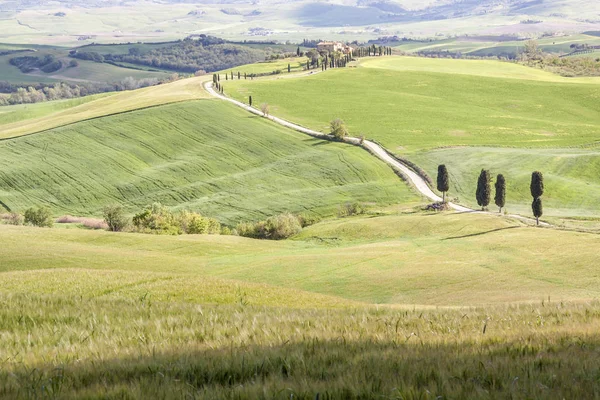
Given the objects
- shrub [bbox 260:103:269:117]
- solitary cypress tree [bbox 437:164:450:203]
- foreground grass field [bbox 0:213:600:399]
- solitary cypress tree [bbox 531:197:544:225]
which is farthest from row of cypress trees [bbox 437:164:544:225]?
shrub [bbox 260:103:269:117]

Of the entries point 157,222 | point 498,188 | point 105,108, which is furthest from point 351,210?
point 105,108

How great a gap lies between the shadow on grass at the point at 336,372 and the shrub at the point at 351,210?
93.4m

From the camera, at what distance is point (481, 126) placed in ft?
524

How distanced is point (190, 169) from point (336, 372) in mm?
124675

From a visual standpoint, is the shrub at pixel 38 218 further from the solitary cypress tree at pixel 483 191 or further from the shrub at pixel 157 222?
the solitary cypress tree at pixel 483 191

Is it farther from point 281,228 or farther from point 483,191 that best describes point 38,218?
point 483,191

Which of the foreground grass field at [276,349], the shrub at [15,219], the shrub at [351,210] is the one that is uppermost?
the foreground grass field at [276,349]

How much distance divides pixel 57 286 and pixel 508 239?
4780cm

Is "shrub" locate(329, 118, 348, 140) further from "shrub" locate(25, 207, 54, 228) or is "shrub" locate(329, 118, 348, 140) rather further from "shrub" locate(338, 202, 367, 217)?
"shrub" locate(25, 207, 54, 228)

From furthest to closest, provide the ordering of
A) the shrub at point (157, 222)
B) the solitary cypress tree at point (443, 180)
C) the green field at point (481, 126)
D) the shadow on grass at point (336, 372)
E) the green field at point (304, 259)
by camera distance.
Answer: the green field at point (481, 126) < the solitary cypress tree at point (443, 180) < the shrub at point (157, 222) < the green field at point (304, 259) < the shadow on grass at point (336, 372)

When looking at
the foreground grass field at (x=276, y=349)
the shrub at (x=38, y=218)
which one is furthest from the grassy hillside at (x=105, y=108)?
the foreground grass field at (x=276, y=349)

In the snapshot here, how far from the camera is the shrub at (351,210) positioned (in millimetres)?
102688

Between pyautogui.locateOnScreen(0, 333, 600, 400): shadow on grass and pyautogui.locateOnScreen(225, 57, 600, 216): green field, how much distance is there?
3684 inches

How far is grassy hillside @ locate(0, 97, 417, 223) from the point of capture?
113 m
